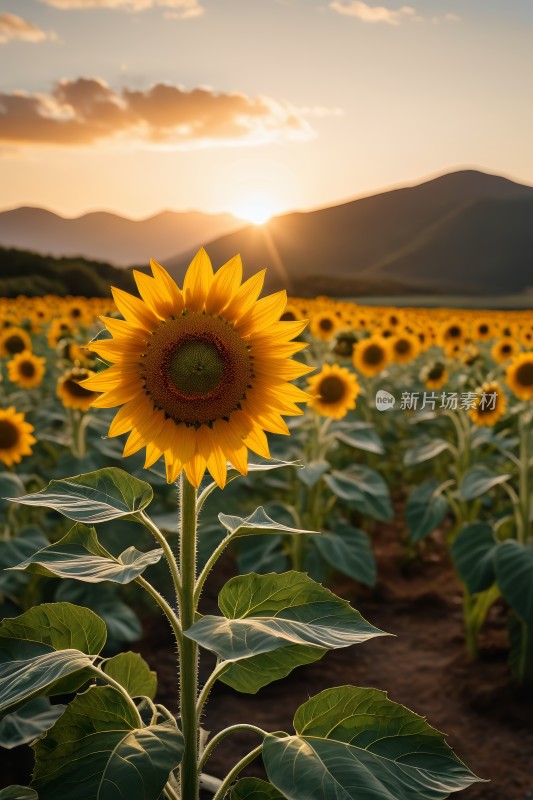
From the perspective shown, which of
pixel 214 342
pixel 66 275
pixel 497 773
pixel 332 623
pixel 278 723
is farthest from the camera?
pixel 66 275

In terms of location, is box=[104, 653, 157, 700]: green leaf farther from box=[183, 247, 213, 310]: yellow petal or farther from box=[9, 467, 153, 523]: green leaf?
box=[183, 247, 213, 310]: yellow petal

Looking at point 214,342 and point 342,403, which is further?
point 342,403

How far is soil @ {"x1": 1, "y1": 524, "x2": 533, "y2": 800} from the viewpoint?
9.69 ft

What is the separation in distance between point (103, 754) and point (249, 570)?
2347 mm

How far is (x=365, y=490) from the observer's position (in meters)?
3.74

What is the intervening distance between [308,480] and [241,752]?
3.62 ft

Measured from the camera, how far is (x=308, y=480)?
3512 millimetres

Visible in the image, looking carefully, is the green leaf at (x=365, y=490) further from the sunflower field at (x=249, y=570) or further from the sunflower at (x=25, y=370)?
the sunflower at (x=25, y=370)

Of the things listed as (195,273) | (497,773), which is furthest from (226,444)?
(497,773)

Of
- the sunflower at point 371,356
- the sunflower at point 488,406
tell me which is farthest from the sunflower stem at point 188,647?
the sunflower at point 371,356

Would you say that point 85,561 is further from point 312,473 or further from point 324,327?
point 324,327

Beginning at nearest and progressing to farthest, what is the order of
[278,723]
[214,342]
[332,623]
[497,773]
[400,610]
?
[332,623] < [214,342] < [497,773] < [278,723] < [400,610]

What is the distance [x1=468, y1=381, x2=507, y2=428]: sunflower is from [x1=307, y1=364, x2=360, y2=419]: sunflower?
25.9 inches

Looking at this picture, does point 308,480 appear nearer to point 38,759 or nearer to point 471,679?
point 471,679
